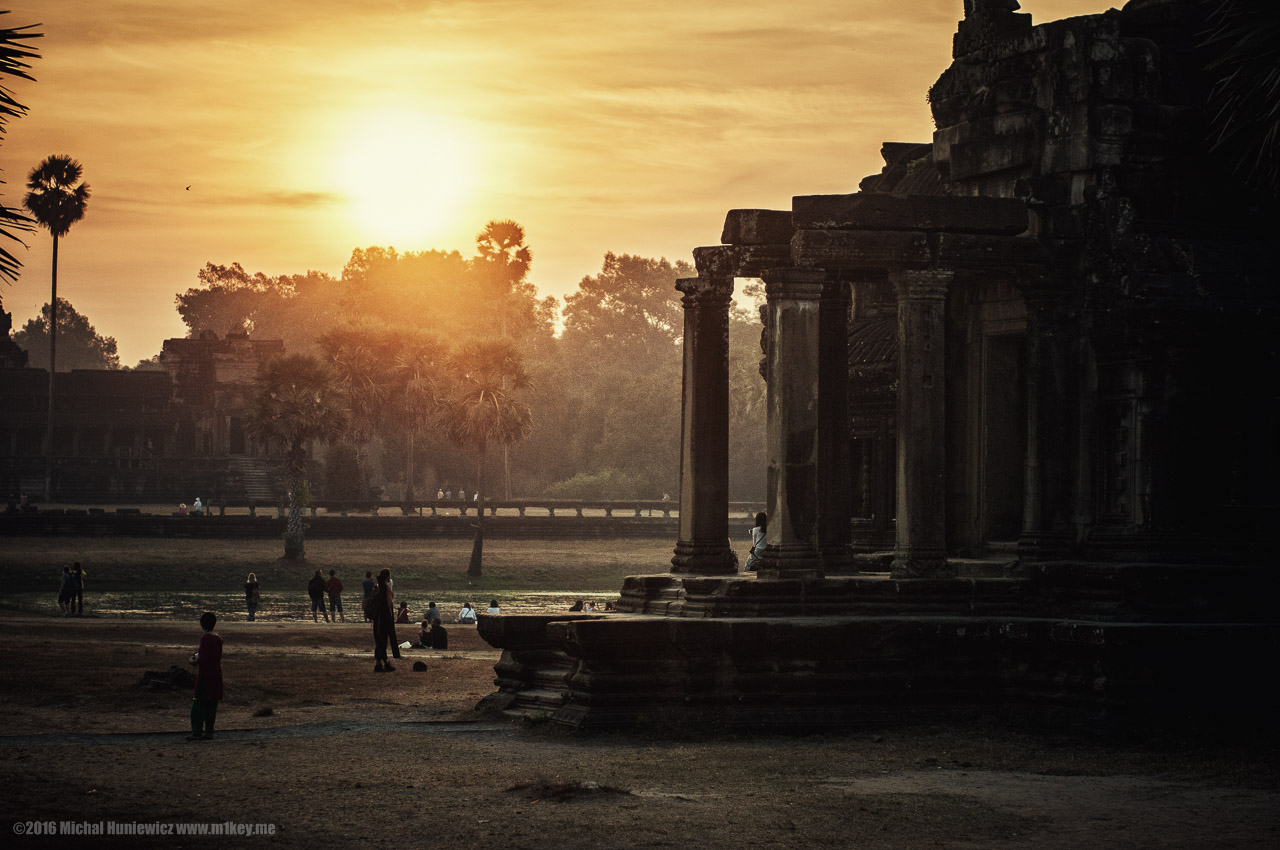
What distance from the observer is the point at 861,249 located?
14.9 meters

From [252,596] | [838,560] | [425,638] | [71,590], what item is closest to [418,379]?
[252,596]

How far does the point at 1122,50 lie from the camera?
1600cm

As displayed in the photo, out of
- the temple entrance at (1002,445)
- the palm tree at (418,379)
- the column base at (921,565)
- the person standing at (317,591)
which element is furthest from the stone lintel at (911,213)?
the palm tree at (418,379)

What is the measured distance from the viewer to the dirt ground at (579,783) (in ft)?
31.5

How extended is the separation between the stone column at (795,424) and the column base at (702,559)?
0.68 metres

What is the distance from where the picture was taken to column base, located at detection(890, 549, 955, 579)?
15.2 metres

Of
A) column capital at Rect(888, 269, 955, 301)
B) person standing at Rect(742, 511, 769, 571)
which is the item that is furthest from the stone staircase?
column capital at Rect(888, 269, 955, 301)

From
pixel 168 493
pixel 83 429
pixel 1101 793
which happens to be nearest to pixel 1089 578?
pixel 1101 793

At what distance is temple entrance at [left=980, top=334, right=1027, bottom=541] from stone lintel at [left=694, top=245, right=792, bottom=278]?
306cm

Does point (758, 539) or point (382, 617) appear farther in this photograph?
point (382, 617)

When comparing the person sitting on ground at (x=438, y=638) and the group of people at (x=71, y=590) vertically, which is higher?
the group of people at (x=71, y=590)

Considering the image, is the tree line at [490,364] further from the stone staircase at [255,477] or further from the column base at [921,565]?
the column base at [921,565]

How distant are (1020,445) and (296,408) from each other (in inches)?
1462

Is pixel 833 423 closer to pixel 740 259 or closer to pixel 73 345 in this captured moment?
pixel 740 259
